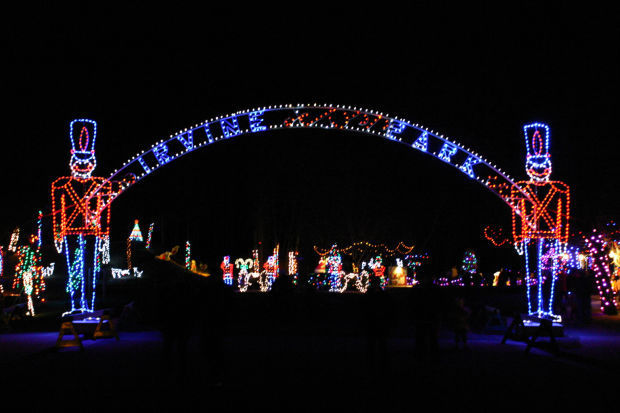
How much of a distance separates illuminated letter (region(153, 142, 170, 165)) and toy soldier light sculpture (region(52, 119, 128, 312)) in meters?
1.45

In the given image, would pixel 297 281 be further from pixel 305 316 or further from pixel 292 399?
pixel 292 399

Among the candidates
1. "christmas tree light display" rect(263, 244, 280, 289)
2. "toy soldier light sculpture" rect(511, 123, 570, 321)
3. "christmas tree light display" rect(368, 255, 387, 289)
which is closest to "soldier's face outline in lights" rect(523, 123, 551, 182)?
"toy soldier light sculpture" rect(511, 123, 570, 321)

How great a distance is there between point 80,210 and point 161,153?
250 cm

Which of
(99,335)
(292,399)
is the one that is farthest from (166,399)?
(99,335)

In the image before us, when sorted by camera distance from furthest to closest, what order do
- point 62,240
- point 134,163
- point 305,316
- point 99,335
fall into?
point 305,316 < point 134,163 < point 62,240 < point 99,335

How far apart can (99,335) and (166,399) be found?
817 centimetres

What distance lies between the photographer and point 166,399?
8.85m

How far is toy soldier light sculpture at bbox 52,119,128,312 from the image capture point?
17141 mm

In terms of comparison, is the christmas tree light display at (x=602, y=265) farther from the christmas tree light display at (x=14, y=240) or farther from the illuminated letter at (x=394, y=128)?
the christmas tree light display at (x=14, y=240)

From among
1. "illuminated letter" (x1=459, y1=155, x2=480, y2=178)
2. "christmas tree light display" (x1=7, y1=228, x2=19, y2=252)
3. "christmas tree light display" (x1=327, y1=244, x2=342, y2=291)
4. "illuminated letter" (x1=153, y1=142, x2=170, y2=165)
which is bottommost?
"christmas tree light display" (x1=327, y1=244, x2=342, y2=291)

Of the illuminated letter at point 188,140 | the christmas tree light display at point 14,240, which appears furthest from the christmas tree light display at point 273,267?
the illuminated letter at point 188,140

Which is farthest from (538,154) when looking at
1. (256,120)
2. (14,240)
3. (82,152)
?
(14,240)

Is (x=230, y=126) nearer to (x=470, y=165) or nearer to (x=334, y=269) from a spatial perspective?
(x=470, y=165)

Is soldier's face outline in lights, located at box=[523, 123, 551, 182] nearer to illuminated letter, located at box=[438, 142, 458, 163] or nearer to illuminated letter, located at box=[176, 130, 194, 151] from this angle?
illuminated letter, located at box=[438, 142, 458, 163]
